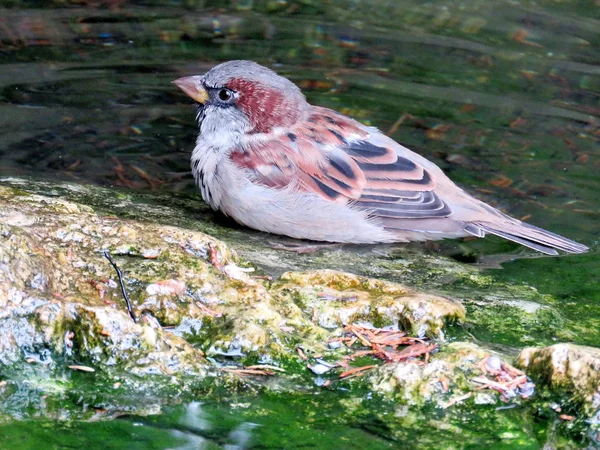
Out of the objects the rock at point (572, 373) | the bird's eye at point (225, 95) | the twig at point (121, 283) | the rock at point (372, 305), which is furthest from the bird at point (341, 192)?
the rock at point (572, 373)

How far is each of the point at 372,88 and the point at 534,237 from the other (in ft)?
9.91

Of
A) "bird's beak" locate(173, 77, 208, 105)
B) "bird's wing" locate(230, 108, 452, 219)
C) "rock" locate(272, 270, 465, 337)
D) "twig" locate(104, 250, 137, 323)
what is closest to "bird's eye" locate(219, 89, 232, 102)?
"bird's beak" locate(173, 77, 208, 105)

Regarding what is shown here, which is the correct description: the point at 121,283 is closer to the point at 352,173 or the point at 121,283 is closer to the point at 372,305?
the point at 372,305

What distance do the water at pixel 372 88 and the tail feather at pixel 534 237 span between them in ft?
0.37

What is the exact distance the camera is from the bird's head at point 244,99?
6.59m

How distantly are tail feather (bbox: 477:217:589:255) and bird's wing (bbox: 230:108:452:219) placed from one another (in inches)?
14.8

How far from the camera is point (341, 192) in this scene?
20.2 feet

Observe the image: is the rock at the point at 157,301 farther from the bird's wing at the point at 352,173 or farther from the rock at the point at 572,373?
the bird's wing at the point at 352,173

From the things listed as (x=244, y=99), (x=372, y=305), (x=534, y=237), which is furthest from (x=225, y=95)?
(x=372, y=305)

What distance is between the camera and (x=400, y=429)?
10.5ft

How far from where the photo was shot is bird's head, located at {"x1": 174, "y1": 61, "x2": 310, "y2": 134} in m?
6.59

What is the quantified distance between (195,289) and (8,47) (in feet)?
19.0

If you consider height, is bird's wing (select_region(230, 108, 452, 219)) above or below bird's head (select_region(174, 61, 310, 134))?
below

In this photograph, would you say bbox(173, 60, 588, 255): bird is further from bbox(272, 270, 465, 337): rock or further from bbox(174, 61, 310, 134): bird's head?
bbox(272, 270, 465, 337): rock
